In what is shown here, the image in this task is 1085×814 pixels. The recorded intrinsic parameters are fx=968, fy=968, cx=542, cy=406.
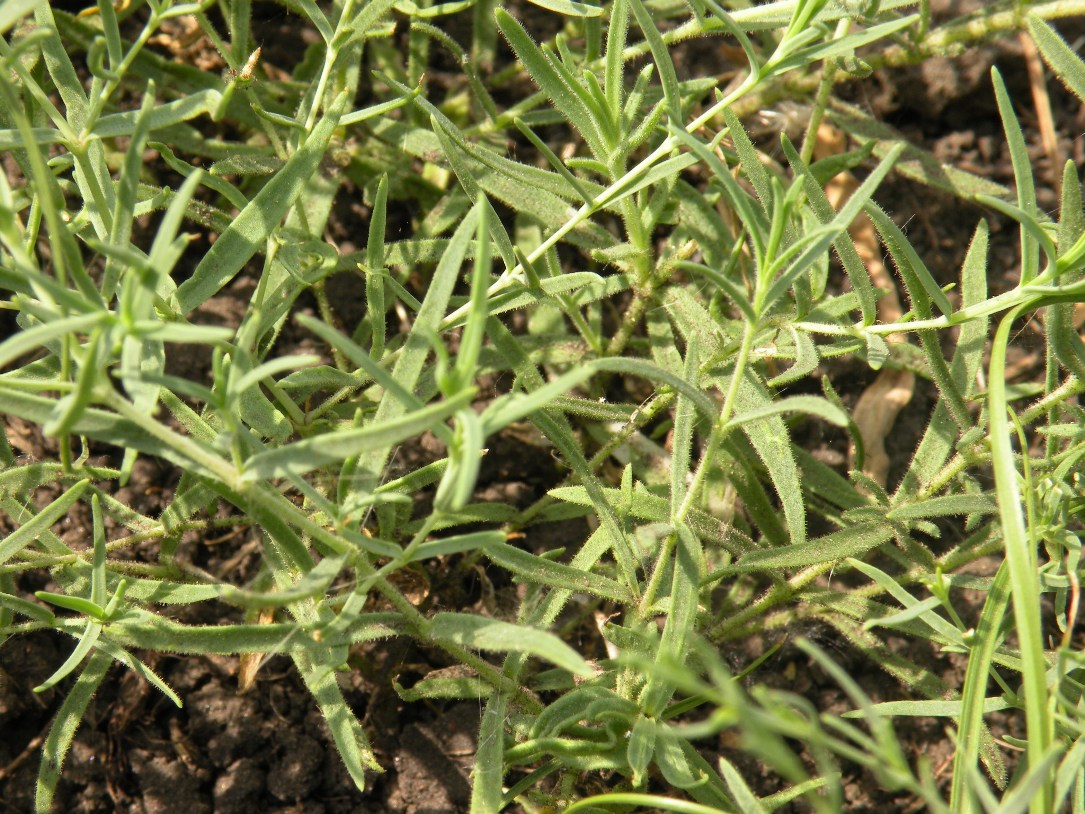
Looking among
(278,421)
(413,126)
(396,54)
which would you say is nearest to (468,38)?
(396,54)

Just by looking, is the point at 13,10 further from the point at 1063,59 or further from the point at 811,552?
the point at 1063,59

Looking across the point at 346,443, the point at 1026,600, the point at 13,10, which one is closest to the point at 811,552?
Result: the point at 1026,600

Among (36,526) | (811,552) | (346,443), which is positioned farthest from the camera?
(811,552)

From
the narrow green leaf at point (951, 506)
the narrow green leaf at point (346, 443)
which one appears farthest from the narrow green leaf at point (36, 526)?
the narrow green leaf at point (951, 506)

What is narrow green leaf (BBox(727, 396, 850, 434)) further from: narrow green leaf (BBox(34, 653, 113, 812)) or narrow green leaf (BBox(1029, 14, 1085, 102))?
narrow green leaf (BBox(34, 653, 113, 812))

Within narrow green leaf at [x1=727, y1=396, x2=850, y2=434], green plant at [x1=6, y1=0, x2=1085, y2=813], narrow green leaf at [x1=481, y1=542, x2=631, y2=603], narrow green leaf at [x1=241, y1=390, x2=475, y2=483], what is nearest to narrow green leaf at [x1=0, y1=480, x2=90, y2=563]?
green plant at [x1=6, y1=0, x2=1085, y2=813]

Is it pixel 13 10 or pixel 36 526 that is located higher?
pixel 13 10

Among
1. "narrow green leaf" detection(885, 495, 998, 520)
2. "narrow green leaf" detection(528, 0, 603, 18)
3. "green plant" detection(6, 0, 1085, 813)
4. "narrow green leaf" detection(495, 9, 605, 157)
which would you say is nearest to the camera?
"green plant" detection(6, 0, 1085, 813)

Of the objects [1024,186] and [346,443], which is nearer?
[346,443]

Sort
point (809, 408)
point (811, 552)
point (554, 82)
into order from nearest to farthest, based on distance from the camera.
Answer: point (809, 408) → point (811, 552) → point (554, 82)
